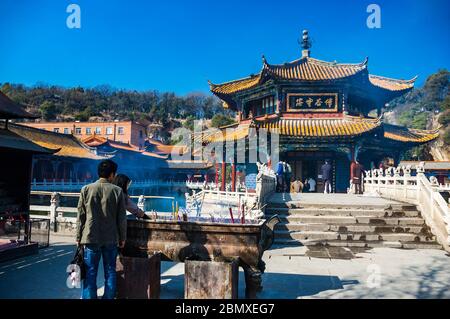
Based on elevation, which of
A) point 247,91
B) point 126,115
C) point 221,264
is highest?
point 126,115

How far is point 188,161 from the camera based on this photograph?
5162cm

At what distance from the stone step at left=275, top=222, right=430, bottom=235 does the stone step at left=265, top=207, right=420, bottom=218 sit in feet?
1.83

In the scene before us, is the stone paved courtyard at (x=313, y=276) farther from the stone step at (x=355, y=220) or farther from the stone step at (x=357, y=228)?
the stone step at (x=355, y=220)

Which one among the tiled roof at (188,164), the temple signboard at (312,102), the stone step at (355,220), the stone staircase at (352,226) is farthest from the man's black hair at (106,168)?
the tiled roof at (188,164)

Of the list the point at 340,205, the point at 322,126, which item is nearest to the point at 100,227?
the point at 340,205

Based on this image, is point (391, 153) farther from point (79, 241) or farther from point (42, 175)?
point (42, 175)

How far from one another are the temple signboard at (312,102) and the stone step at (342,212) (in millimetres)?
8812

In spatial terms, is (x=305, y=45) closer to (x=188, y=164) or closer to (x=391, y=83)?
(x=391, y=83)

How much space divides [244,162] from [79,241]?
14.9 metres

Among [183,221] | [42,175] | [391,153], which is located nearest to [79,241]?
[183,221]

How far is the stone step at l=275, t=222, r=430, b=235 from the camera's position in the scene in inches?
343

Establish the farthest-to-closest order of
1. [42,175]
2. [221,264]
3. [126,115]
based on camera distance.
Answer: [126,115] → [42,175] → [221,264]

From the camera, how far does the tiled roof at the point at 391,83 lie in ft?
65.0

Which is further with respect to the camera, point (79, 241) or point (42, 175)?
point (42, 175)
